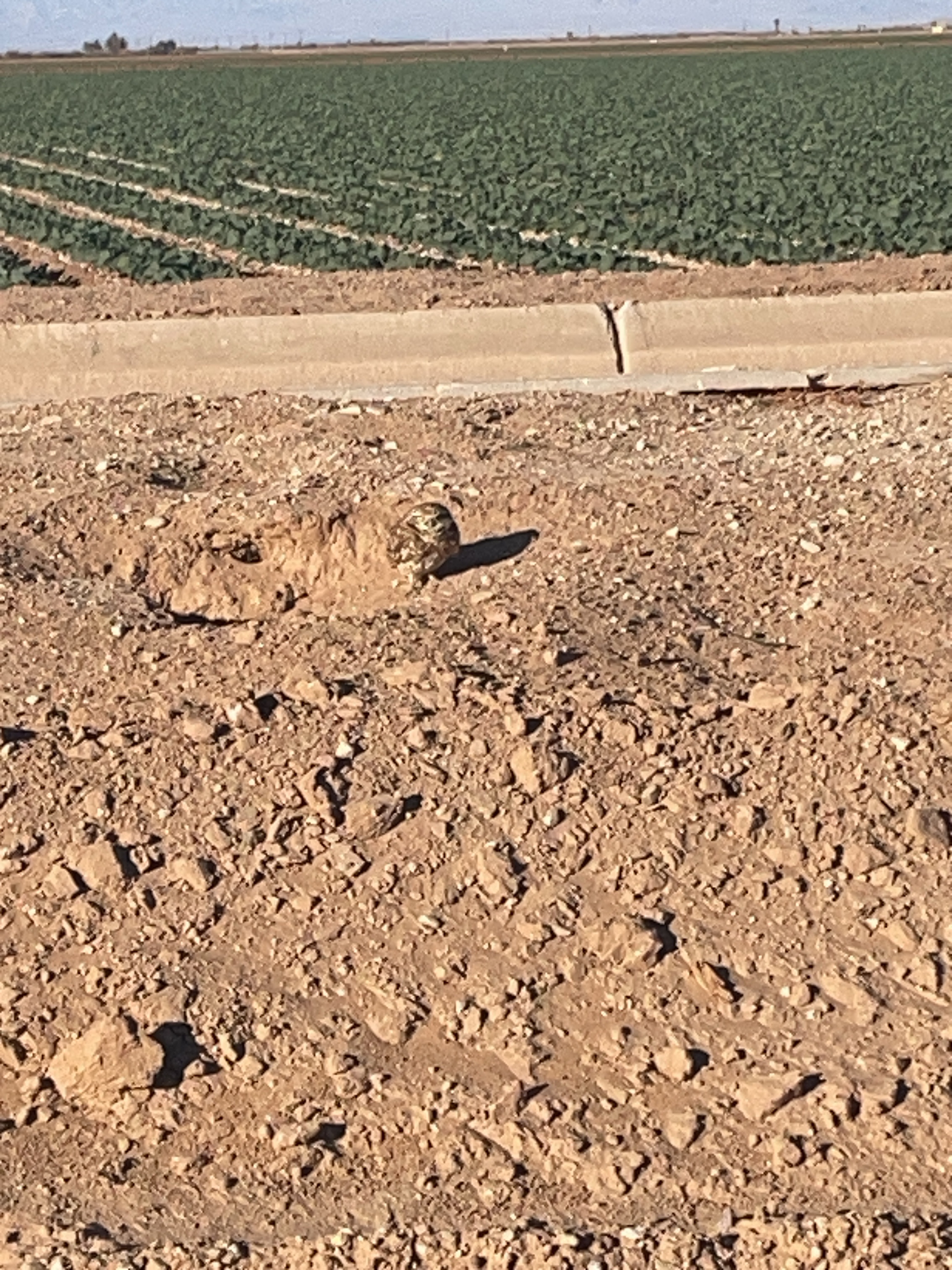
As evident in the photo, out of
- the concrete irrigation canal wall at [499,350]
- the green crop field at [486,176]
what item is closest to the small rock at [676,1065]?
the concrete irrigation canal wall at [499,350]

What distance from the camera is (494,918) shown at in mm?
4844

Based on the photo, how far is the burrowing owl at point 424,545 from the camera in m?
6.73

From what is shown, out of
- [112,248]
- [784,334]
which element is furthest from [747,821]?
[112,248]

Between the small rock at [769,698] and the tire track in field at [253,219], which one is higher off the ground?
the small rock at [769,698]

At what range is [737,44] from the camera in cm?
8800

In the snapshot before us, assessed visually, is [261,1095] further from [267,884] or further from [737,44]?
[737,44]

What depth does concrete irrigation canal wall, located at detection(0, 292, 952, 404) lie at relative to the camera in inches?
406

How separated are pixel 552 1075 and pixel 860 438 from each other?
15.3ft

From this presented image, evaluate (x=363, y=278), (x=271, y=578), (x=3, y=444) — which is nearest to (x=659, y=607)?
(x=271, y=578)

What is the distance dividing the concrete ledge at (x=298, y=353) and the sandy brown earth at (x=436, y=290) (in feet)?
2.48

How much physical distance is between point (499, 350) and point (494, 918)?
6233mm

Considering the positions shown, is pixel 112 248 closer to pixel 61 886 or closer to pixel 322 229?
pixel 322 229

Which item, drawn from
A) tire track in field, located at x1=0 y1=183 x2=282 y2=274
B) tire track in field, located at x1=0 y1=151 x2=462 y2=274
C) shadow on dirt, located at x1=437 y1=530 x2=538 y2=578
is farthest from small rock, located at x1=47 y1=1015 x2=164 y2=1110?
tire track in field, located at x1=0 y1=183 x2=282 y2=274

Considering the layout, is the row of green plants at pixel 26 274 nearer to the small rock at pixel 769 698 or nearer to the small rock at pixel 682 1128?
the small rock at pixel 769 698
